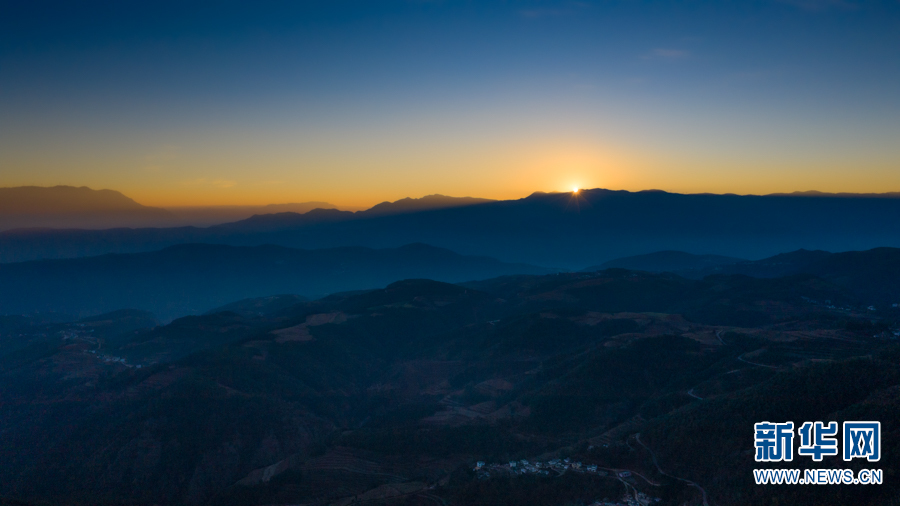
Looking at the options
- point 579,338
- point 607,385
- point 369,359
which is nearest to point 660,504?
point 607,385

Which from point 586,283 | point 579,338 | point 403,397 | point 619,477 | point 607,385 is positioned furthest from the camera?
point 586,283

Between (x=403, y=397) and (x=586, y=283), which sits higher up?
(x=586, y=283)

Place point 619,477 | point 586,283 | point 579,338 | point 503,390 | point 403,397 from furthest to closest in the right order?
point 586,283 < point 579,338 < point 403,397 < point 503,390 < point 619,477

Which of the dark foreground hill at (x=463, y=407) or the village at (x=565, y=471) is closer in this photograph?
the village at (x=565, y=471)

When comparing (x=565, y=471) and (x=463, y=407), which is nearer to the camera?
(x=565, y=471)

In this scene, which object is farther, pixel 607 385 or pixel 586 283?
pixel 586 283

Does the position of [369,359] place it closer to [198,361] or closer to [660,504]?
[198,361]

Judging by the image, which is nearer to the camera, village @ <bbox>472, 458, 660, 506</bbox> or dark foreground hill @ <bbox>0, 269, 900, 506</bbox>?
village @ <bbox>472, 458, 660, 506</bbox>

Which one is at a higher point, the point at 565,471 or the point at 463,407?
the point at 565,471
